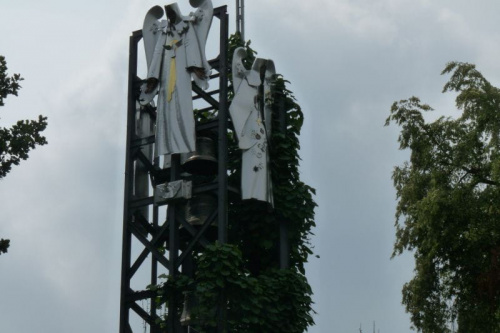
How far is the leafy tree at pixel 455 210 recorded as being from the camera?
89.9ft

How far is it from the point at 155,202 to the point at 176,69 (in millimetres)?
2679

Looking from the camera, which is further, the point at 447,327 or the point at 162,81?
the point at 447,327

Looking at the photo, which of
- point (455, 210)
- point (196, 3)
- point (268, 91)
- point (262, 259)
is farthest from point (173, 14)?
point (455, 210)

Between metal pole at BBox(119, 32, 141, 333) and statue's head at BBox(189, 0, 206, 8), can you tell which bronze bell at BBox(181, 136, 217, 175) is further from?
statue's head at BBox(189, 0, 206, 8)

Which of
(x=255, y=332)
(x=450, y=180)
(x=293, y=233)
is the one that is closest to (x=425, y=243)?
(x=450, y=180)

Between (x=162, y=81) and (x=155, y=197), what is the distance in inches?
93.9

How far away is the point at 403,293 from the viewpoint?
29.5 meters

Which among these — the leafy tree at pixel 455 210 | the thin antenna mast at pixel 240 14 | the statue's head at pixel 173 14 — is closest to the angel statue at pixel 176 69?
the statue's head at pixel 173 14

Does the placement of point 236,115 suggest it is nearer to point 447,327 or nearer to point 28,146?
point 28,146

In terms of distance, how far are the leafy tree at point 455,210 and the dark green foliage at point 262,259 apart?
569cm

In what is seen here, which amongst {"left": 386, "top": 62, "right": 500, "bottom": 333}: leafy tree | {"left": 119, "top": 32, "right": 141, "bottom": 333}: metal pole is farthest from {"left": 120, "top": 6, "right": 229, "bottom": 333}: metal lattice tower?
{"left": 386, "top": 62, "right": 500, "bottom": 333}: leafy tree

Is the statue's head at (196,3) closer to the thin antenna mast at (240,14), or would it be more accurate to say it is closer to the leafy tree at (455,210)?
the thin antenna mast at (240,14)

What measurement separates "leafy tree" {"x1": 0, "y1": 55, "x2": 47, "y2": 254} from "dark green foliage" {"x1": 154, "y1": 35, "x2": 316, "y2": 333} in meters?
3.43

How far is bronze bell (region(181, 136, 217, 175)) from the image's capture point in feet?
71.1
